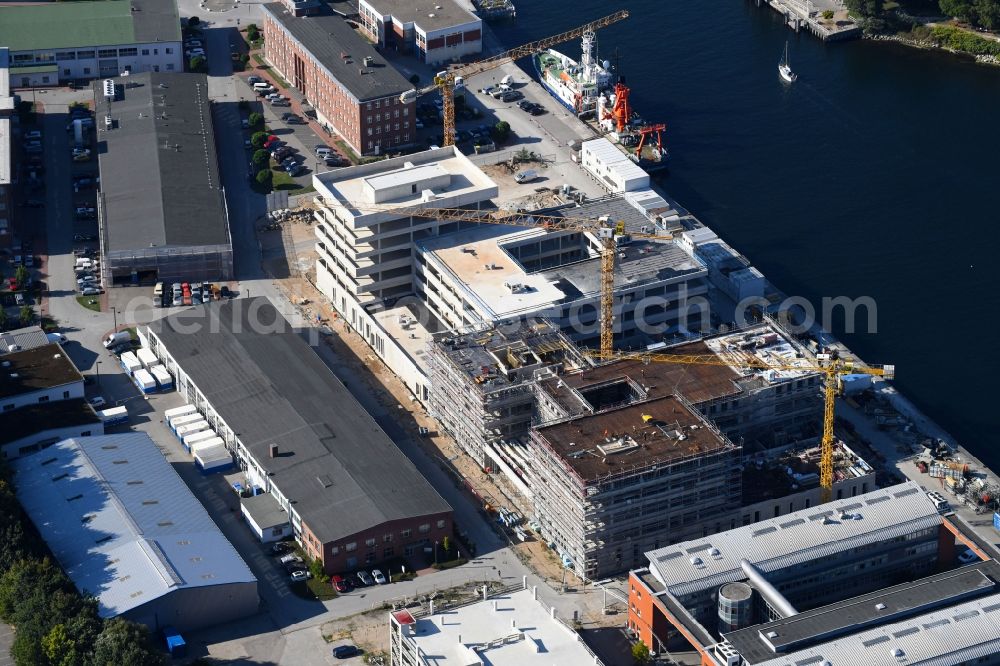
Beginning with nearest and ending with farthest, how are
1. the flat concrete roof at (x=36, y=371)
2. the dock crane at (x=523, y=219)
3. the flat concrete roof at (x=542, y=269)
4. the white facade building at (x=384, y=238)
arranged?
the flat concrete roof at (x=36, y=371)
the flat concrete roof at (x=542, y=269)
the white facade building at (x=384, y=238)
the dock crane at (x=523, y=219)

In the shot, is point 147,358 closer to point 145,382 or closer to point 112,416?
point 145,382

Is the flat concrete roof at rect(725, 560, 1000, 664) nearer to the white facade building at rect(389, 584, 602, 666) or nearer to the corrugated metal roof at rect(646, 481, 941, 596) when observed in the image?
the corrugated metal roof at rect(646, 481, 941, 596)

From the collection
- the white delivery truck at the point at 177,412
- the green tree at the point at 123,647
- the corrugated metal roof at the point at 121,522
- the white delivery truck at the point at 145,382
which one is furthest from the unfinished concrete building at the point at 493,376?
the green tree at the point at 123,647

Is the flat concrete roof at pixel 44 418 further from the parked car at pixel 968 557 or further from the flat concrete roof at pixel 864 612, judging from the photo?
the parked car at pixel 968 557

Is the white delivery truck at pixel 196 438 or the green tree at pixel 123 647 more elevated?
the green tree at pixel 123 647

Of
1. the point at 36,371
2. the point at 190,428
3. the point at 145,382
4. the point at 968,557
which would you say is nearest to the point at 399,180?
Result: the point at 145,382

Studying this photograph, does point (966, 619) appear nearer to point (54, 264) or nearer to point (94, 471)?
point (94, 471)

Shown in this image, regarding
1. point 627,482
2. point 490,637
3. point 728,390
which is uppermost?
point 728,390
